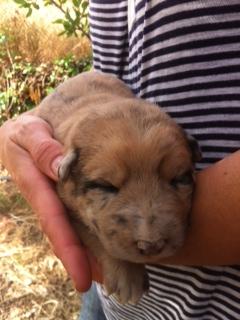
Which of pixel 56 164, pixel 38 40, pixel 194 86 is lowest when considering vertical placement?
pixel 38 40

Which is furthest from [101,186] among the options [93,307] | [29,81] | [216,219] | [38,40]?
[38,40]

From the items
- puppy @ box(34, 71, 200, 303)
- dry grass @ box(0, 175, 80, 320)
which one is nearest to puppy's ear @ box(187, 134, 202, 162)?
puppy @ box(34, 71, 200, 303)

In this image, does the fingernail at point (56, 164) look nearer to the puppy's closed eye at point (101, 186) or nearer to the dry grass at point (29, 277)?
the puppy's closed eye at point (101, 186)

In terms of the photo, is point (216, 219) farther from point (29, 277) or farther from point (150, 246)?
point (29, 277)

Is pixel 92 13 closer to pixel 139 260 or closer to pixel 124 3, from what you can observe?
pixel 124 3

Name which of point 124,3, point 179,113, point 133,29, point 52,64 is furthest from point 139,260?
point 52,64

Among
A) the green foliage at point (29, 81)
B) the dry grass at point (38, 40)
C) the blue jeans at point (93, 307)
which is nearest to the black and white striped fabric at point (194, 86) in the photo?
the blue jeans at point (93, 307)

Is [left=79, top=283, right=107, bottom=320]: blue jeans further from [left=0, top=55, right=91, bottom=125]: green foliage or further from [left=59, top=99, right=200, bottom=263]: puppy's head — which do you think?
[left=0, top=55, right=91, bottom=125]: green foliage
